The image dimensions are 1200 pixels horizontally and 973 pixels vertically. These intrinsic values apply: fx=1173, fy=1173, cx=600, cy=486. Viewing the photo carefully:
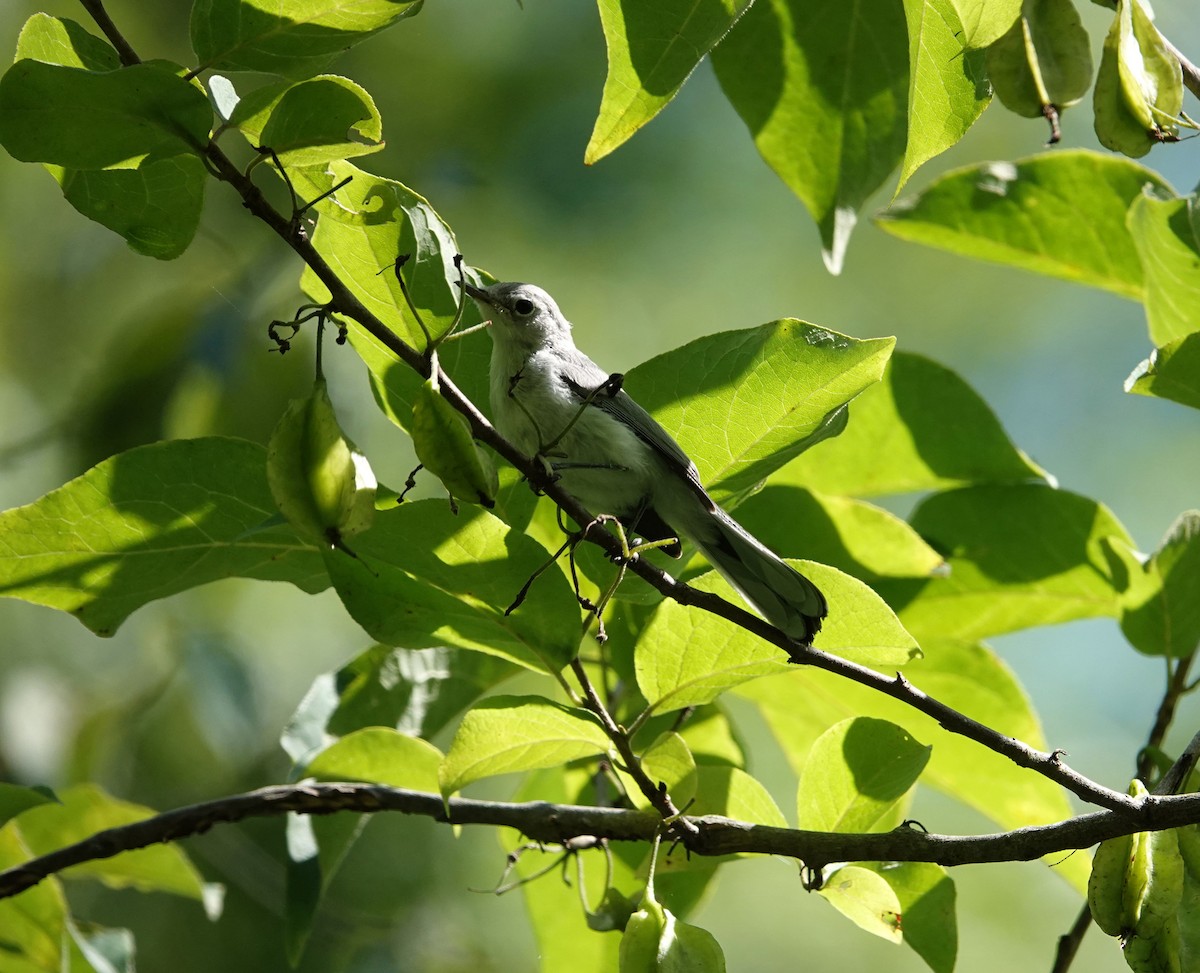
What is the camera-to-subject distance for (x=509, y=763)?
5.40 ft

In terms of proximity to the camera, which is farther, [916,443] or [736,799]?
[916,443]

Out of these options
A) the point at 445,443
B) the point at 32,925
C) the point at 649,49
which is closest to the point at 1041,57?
the point at 649,49

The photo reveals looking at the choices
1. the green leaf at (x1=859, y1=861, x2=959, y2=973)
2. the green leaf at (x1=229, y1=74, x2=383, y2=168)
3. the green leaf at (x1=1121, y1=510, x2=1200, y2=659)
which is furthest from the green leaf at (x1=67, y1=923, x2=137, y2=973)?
the green leaf at (x1=1121, y1=510, x2=1200, y2=659)

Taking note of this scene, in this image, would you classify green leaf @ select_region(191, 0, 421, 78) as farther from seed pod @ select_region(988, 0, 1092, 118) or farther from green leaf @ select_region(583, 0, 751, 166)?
seed pod @ select_region(988, 0, 1092, 118)

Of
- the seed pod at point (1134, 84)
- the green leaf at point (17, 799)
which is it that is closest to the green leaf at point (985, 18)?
the seed pod at point (1134, 84)

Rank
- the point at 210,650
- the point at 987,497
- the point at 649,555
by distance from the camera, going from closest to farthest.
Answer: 1. the point at 649,555
2. the point at 987,497
3. the point at 210,650

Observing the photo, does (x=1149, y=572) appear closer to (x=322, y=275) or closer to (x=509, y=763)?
(x=509, y=763)

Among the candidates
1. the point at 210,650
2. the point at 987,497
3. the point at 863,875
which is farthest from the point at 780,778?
the point at 863,875

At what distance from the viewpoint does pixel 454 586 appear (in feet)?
5.51

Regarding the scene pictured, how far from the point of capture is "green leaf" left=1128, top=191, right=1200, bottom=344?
2.01 m

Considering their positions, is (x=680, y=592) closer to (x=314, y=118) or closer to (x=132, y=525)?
(x=314, y=118)

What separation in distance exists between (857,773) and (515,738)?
0.52 metres

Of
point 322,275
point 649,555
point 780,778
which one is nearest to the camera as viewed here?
point 322,275

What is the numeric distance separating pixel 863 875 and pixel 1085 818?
0.39m
